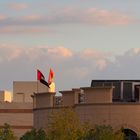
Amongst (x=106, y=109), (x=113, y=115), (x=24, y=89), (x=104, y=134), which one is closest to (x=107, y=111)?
(x=106, y=109)

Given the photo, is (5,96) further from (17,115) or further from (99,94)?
(99,94)

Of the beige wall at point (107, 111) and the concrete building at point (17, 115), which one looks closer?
the beige wall at point (107, 111)

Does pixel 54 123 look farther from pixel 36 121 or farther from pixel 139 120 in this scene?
pixel 36 121

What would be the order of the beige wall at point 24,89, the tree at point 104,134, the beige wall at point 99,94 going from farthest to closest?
the beige wall at point 24,89
the beige wall at point 99,94
the tree at point 104,134

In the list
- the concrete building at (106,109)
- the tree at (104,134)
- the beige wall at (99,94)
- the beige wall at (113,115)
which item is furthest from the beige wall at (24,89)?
the tree at (104,134)

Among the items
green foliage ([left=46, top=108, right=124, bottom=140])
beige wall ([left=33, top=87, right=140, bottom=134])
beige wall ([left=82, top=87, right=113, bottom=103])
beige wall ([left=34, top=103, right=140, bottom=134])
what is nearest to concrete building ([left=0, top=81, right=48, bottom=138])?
beige wall ([left=34, top=103, right=140, bottom=134])

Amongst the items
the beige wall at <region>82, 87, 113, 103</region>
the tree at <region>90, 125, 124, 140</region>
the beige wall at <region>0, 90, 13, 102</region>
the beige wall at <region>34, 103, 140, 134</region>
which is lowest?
the tree at <region>90, 125, 124, 140</region>

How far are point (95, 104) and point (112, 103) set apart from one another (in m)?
1.43

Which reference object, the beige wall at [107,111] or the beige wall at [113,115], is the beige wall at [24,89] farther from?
the beige wall at [107,111]

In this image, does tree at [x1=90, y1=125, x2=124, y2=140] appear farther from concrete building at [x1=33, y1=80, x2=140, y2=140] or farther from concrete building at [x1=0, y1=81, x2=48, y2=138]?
concrete building at [x1=0, y1=81, x2=48, y2=138]

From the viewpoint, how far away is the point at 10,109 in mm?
114938

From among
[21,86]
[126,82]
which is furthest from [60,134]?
[21,86]

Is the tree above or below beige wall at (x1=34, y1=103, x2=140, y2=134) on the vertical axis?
below

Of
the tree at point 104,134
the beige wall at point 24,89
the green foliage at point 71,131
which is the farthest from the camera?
the beige wall at point 24,89
